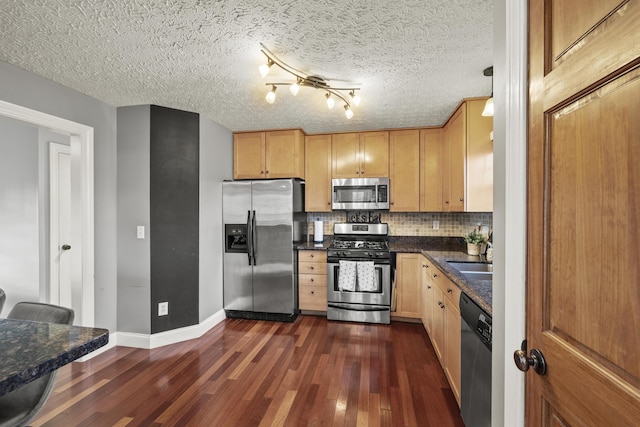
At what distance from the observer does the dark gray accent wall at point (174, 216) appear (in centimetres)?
264

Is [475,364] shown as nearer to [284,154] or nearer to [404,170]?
[404,170]

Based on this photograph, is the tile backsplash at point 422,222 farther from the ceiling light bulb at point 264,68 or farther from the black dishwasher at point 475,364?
the ceiling light bulb at point 264,68

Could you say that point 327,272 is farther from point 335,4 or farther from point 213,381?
point 335,4

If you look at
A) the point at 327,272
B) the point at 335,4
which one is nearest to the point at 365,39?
the point at 335,4

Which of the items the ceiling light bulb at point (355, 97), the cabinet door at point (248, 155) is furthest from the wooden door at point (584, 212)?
the cabinet door at point (248, 155)

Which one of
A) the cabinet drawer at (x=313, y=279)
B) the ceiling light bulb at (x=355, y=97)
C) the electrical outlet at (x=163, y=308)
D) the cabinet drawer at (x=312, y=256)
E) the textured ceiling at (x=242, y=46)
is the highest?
the textured ceiling at (x=242, y=46)

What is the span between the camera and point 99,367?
7.49 feet

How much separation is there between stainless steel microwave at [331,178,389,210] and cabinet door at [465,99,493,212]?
3.58ft

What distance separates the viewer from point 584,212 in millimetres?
630

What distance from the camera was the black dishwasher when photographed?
1210 mm

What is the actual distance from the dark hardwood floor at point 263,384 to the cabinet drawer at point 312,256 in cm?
87

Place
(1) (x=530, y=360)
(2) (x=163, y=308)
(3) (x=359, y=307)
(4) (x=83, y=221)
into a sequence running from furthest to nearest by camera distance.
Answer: (3) (x=359, y=307), (2) (x=163, y=308), (4) (x=83, y=221), (1) (x=530, y=360)

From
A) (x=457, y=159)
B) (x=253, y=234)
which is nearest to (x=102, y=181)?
(x=253, y=234)

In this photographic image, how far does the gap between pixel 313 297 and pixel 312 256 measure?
0.52 m
